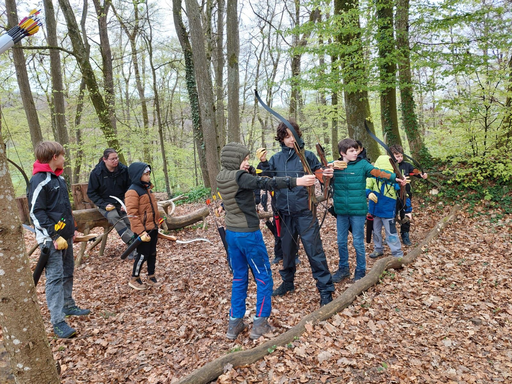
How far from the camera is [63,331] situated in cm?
338

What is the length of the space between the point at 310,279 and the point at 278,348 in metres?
1.82

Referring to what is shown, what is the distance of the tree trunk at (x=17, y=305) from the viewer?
71.1 inches

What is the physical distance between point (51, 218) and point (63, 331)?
1253 millimetres

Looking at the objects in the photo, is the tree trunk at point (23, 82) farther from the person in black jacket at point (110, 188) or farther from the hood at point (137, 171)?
the hood at point (137, 171)

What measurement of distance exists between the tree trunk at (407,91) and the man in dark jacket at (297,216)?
4755mm

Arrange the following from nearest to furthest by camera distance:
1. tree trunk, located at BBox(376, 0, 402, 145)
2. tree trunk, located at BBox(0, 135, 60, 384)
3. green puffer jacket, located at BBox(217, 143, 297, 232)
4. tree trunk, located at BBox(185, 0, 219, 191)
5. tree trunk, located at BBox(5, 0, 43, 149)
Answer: tree trunk, located at BBox(0, 135, 60, 384) → green puffer jacket, located at BBox(217, 143, 297, 232) → tree trunk, located at BBox(376, 0, 402, 145) → tree trunk, located at BBox(185, 0, 219, 191) → tree trunk, located at BBox(5, 0, 43, 149)

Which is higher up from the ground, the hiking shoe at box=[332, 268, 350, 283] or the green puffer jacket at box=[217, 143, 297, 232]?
the green puffer jacket at box=[217, 143, 297, 232]

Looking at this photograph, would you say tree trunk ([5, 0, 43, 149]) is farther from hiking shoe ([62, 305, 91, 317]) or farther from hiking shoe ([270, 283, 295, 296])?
hiking shoe ([270, 283, 295, 296])

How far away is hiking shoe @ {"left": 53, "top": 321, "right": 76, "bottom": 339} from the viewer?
3373mm

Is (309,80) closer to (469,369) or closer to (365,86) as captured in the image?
(365,86)

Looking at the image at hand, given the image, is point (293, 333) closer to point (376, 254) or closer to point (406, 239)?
point (376, 254)

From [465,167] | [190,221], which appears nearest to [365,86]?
[465,167]

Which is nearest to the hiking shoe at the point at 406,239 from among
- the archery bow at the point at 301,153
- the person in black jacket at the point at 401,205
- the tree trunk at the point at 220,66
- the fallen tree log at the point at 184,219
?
the person in black jacket at the point at 401,205

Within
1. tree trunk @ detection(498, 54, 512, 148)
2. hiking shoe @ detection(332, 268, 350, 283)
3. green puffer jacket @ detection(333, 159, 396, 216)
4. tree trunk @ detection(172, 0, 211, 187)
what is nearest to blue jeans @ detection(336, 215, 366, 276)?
green puffer jacket @ detection(333, 159, 396, 216)
